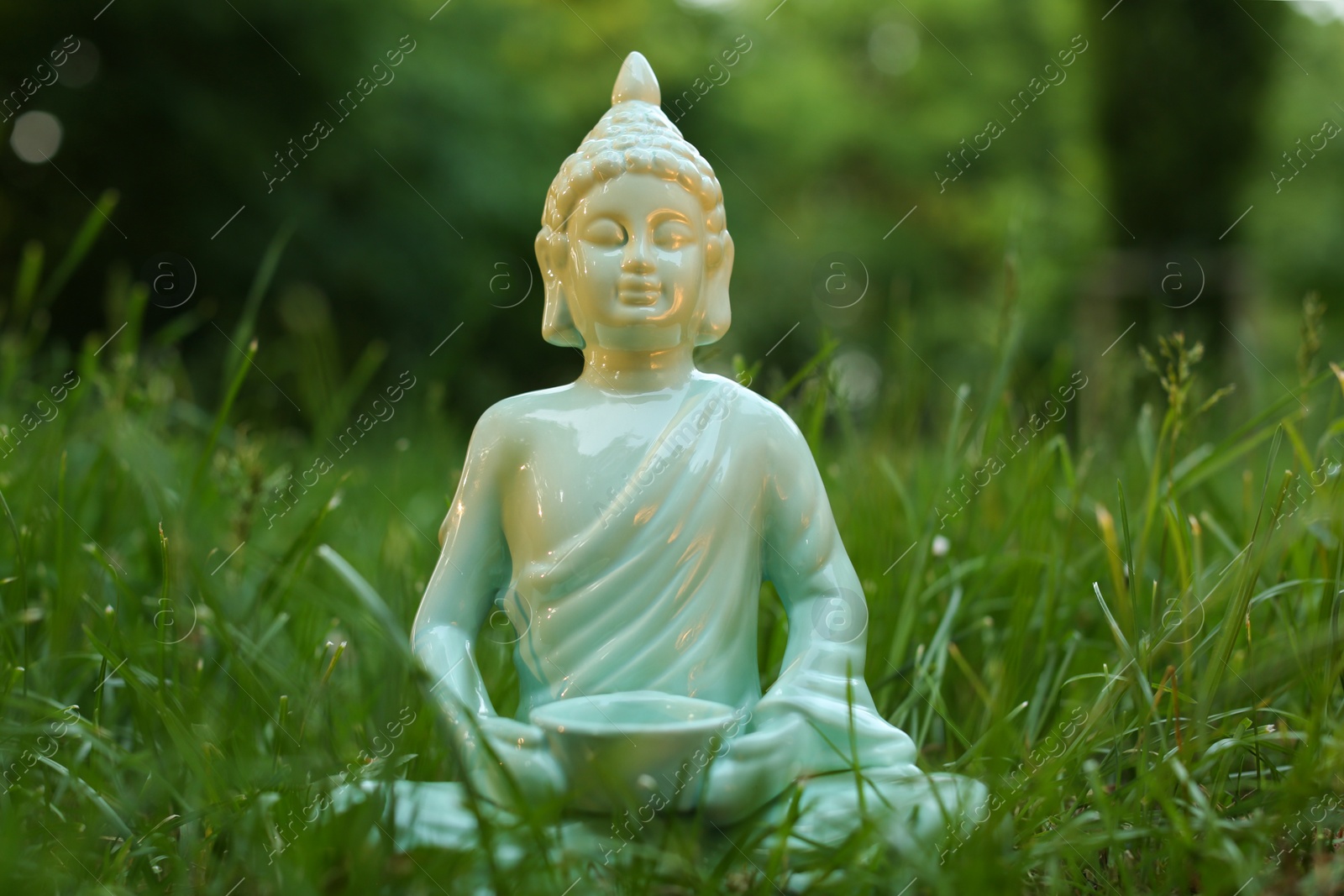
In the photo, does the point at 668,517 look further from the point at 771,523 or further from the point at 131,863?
the point at 131,863

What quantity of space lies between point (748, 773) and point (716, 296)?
87cm

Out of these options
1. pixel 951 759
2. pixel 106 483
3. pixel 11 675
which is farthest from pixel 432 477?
pixel 951 759

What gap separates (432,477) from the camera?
13.0 ft

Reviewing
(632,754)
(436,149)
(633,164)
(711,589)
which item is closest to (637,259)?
(633,164)

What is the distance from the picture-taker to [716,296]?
6.46 ft

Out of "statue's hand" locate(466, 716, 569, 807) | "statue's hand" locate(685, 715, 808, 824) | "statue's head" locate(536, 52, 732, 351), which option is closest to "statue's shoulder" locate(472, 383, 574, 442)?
"statue's head" locate(536, 52, 732, 351)

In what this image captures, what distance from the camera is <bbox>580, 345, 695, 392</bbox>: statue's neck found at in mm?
1861

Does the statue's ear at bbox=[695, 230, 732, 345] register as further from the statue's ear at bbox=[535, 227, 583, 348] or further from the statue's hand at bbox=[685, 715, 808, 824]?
the statue's hand at bbox=[685, 715, 808, 824]

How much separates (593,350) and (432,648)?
22.5 inches

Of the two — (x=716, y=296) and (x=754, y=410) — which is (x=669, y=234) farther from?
(x=754, y=410)

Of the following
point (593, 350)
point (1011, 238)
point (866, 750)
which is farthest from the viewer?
point (1011, 238)

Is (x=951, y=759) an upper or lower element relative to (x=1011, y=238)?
lower

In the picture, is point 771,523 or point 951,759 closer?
point 771,523

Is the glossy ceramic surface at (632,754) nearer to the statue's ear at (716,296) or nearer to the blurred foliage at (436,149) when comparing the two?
the statue's ear at (716,296)
